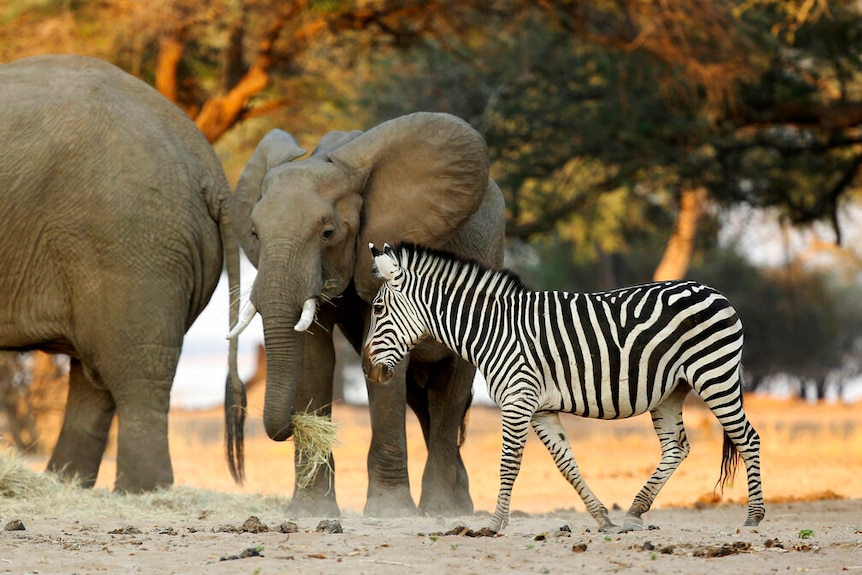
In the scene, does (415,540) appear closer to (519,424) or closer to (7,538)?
(519,424)

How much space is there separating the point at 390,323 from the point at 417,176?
169 cm

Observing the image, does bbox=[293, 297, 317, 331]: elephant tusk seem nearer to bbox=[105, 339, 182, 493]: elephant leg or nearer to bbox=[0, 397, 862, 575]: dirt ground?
bbox=[0, 397, 862, 575]: dirt ground

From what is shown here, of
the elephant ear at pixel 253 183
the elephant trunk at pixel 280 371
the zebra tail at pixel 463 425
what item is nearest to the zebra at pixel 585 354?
the elephant trunk at pixel 280 371

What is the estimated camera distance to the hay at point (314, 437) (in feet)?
29.3

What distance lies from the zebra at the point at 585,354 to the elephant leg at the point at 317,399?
1341mm

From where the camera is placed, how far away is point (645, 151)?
Result: 17938 mm

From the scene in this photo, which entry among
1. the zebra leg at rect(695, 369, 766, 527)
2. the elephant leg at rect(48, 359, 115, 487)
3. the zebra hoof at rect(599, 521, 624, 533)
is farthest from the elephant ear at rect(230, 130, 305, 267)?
the zebra leg at rect(695, 369, 766, 527)

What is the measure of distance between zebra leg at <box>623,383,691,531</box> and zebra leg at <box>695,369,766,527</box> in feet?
0.88

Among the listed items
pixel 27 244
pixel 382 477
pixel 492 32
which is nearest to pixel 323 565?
pixel 382 477

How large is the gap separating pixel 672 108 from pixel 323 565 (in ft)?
39.4

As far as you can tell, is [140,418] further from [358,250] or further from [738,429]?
[738,429]

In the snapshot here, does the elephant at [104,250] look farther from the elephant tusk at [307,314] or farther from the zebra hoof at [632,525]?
the zebra hoof at [632,525]

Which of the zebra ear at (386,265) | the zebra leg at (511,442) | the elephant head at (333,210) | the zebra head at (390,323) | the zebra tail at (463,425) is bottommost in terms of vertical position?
the zebra leg at (511,442)

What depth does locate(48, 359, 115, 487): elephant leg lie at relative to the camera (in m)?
10.7
